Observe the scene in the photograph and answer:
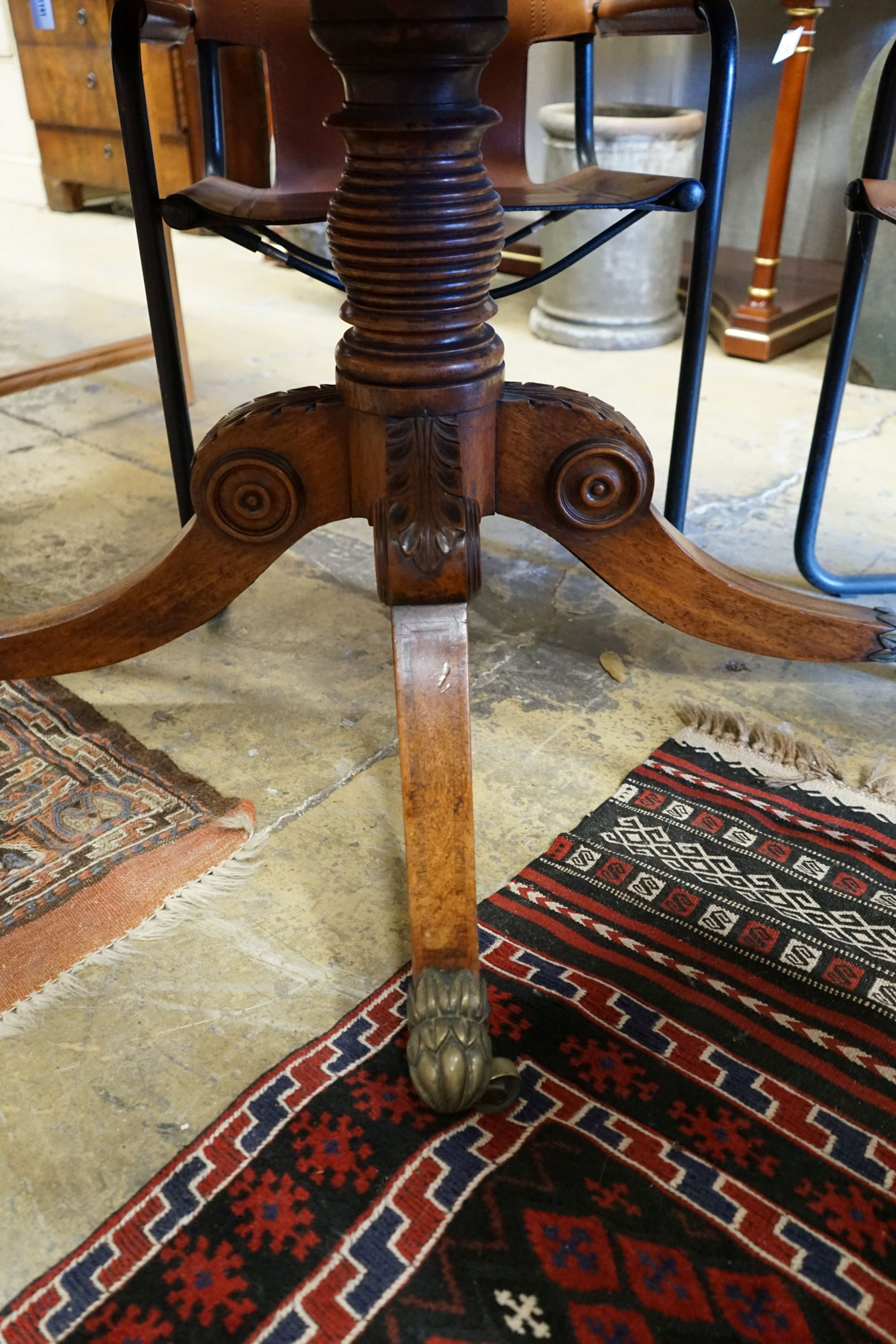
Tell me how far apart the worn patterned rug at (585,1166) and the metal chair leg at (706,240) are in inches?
22.2

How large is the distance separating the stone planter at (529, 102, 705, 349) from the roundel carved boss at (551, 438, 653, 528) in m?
1.66

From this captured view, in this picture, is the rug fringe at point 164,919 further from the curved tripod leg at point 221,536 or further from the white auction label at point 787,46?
the white auction label at point 787,46

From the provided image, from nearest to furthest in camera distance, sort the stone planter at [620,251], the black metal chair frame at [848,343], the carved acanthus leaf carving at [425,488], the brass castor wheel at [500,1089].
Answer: the brass castor wheel at [500,1089] < the carved acanthus leaf carving at [425,488] < the black metal chair frame at [848,343] < the stone planter at [620,251]

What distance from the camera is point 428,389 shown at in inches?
34.0

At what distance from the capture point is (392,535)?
0.87 metres

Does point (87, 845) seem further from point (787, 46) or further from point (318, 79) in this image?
point (787, 46)

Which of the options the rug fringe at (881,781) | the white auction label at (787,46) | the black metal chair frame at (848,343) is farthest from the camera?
the white auction label at (787,46)

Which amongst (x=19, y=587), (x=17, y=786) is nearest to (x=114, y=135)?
(x=19, y=587)

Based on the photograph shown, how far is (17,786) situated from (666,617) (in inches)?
27.0

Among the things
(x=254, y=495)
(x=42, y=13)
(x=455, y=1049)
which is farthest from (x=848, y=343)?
(x=42, y=13)

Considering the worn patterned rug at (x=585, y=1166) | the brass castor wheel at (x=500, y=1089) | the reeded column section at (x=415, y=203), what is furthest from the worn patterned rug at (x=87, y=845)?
the reeded column section at (x=415, y=203)

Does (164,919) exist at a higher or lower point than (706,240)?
lower

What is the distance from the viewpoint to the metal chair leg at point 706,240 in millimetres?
1077

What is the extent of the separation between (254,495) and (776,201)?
6.43 feet
